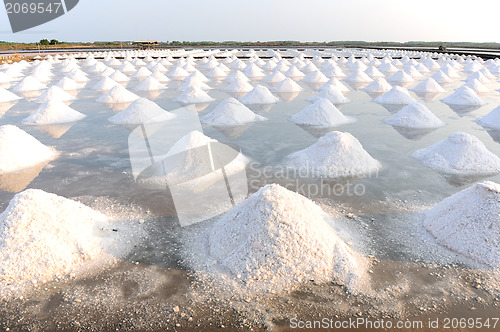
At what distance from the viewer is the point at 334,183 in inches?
218

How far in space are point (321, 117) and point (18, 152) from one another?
6680mm

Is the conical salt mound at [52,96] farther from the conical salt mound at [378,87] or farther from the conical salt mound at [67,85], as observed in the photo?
the conical salt mound at [378,87]

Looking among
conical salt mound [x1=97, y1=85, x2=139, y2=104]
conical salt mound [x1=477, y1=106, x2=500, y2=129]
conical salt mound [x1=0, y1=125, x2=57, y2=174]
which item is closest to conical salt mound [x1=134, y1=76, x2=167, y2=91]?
conical salt mound [x1=97, y1=85, x2=139, y2=104]

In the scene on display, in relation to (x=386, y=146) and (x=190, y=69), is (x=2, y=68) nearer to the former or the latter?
(x=190, y=69)

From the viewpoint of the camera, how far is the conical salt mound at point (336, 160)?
590 cm

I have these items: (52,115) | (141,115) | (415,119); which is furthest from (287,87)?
(52,115)

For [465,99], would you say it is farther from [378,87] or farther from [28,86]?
[28,86]

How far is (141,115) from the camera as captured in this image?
9.23 metres

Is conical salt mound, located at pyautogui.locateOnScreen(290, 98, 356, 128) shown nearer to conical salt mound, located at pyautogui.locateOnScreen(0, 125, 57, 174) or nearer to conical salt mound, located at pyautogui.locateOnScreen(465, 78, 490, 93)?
conical salt mound, located at pyautogui.locateOnScreen(0, 125, 57, 174)

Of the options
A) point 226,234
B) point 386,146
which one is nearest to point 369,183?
point 386,146

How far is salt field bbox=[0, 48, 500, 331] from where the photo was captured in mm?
3004

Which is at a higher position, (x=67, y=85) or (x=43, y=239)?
(x=43, y=239)

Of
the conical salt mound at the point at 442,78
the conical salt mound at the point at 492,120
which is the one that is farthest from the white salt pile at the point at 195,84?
the conical salt mound at the point at 442,78

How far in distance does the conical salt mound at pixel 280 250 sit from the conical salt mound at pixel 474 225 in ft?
3.65
